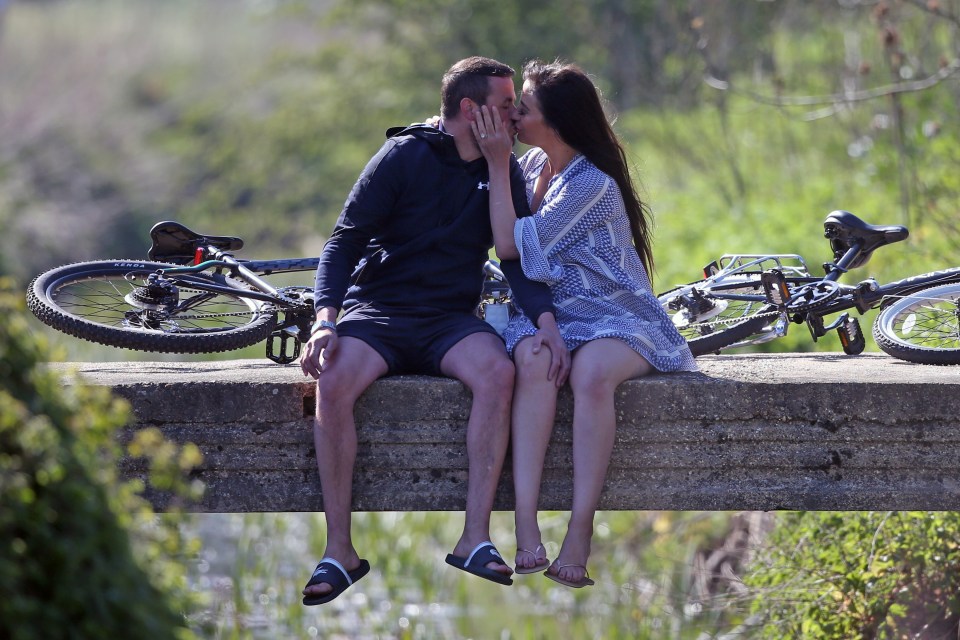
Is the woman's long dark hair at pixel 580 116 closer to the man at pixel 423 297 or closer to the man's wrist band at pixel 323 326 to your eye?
the man at pixel 423 297

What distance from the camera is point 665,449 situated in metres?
3.94

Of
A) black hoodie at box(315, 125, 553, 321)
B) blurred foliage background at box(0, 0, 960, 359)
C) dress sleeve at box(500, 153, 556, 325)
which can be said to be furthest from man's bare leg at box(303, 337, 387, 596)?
blurred foliage background at box(0, 0, 960, 359)

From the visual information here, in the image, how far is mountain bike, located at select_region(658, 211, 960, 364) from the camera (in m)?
4.41

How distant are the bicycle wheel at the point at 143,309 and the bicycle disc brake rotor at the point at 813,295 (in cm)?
192

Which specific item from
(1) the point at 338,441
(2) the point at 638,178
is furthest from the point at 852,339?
(1) the point at 338,441

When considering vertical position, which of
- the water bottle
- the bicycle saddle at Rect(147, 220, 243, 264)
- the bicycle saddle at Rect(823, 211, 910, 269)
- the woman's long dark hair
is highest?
the woman's long dark hair

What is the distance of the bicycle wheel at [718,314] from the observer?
182 inches

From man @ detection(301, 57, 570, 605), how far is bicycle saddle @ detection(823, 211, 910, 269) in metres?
1.34

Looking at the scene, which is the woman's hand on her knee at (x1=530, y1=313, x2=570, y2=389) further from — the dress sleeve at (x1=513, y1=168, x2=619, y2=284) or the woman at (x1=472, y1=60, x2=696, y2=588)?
the dress sleeve at (x1=513, y1=168, x2=619, y2=284)

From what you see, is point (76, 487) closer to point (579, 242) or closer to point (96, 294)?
point (579, 242)

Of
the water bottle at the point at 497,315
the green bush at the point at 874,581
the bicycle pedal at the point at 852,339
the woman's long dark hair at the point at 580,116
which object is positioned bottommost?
the green bush at the point at 874,581

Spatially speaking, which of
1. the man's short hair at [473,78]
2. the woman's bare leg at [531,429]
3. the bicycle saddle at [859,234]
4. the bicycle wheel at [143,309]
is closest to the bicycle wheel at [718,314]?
the bicycle saddle at [859,234]

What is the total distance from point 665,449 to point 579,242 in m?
0.73

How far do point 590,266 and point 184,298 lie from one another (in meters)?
1.55
